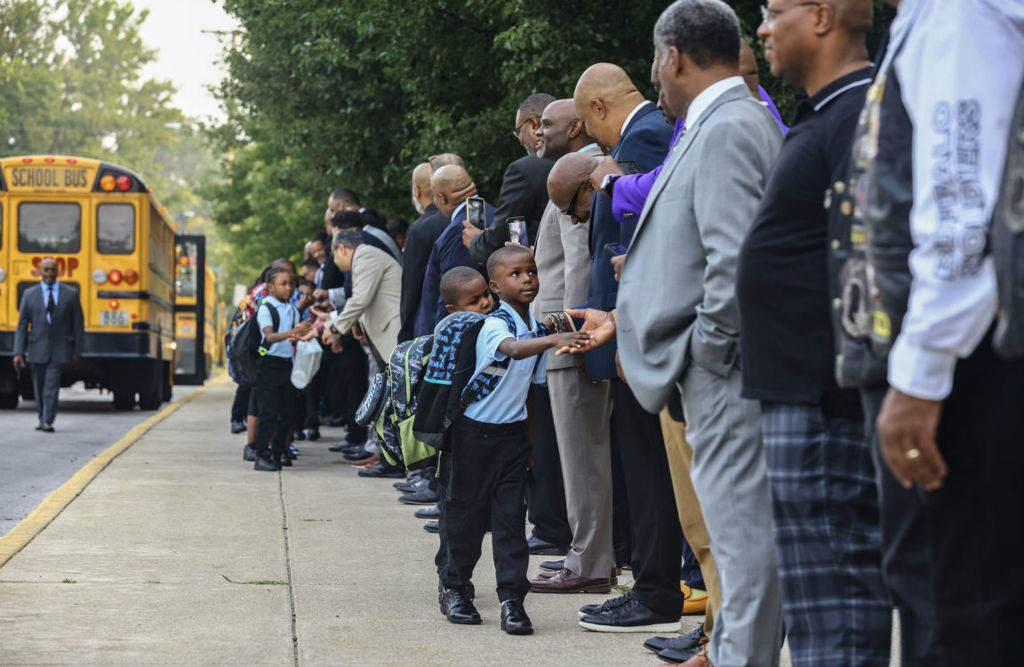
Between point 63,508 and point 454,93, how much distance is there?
29.3 feet

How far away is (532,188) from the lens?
7.67 m

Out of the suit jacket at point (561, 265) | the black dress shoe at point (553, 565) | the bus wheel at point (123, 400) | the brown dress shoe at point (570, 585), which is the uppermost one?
the suit jacket at point (561, 265)

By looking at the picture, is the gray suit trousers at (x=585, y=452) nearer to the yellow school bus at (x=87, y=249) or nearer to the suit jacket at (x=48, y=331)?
the suit jacket at (x=48, y=331)

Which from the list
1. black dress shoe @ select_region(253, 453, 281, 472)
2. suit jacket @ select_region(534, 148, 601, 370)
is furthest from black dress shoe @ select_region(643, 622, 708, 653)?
black dress shoe @ select_region(253, 453, 281, 472)

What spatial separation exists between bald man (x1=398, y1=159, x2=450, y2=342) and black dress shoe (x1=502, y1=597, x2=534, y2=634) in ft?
14.1

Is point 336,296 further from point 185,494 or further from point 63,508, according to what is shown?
point 63,508

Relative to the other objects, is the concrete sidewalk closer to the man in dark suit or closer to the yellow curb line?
the yellow curb line

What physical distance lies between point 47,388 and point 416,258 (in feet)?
29.0

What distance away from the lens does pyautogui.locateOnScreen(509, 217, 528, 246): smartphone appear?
7098 mm

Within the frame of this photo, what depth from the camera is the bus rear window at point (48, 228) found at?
21438 mm

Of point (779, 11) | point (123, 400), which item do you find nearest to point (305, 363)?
point (779, 11)

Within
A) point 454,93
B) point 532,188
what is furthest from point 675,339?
point 454,93

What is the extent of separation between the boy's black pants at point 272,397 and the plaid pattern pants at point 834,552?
362 inches

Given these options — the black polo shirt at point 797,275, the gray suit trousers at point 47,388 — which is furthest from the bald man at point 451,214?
the gray suit trousers at point 47,388
